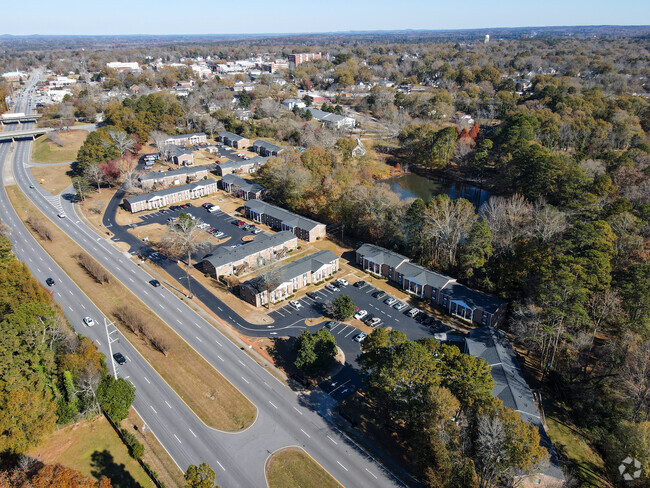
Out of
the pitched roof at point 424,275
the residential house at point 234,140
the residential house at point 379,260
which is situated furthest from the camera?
the residential house at point 234,140

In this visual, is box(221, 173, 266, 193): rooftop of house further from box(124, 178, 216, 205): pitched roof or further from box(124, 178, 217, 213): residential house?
box(124, 178, 216, 205): pitched roof

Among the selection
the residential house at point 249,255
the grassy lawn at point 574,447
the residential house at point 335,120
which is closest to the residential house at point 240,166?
the residential house at point 249,255

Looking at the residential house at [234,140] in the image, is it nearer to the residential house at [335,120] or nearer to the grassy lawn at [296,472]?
A: the residential house at [335,120]

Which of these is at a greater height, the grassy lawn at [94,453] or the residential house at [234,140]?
the residential house at [234,140]

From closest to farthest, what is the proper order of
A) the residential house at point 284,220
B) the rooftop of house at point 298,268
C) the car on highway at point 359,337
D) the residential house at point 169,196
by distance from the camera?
the car on highway at point 359,337
the rooftop of house at point 298,268
the residential house at point 284,220
the residential house at point 169,196

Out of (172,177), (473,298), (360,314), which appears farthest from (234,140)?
(473,298)

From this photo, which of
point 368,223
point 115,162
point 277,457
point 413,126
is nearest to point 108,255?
point 115,162

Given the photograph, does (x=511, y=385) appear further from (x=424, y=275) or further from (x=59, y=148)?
(x=59, y=148)
